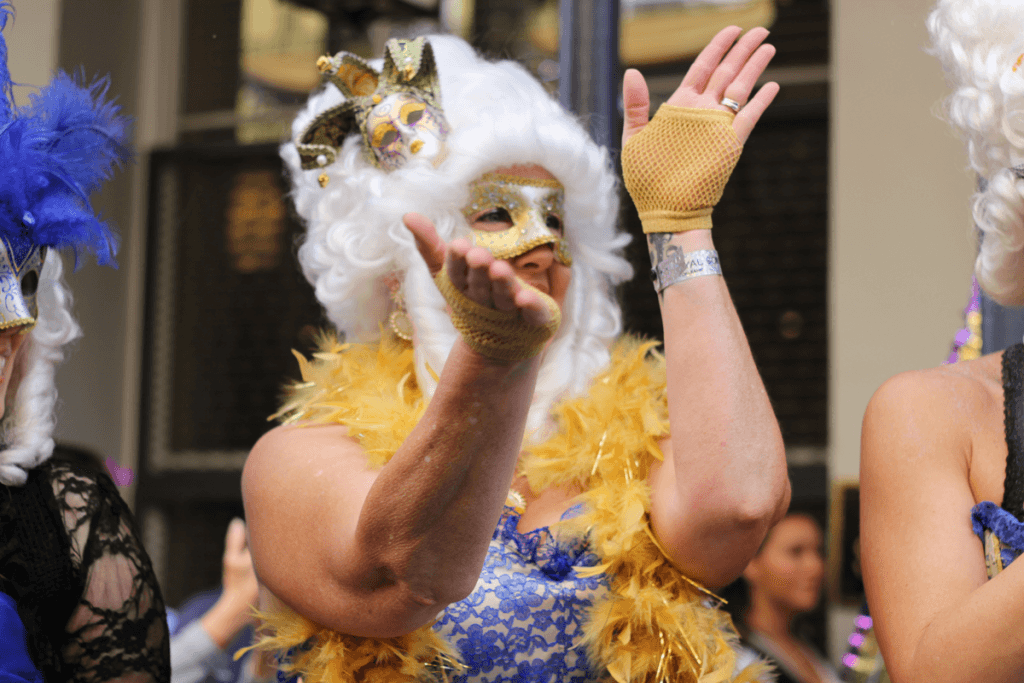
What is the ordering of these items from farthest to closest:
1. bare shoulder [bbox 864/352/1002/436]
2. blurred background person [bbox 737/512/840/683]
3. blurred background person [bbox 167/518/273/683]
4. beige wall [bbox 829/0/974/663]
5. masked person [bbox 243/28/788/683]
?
1. blurred background person [bbox 737/512/840/683]
2. beige wall [bbox 829/0/974/663]
3. blurred background person [bbox 167/518/273/683]
4. bare shoulder [bbox 864/352/1002/436]
5. masked person [bbox 243/28/788/683]

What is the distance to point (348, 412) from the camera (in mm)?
1601

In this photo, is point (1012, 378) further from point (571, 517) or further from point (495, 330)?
point (495, 330)

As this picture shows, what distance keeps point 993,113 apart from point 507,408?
0.70 m

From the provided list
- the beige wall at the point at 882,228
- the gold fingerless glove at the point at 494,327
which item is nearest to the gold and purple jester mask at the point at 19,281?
the gold fingerless glove at the point at 494,327

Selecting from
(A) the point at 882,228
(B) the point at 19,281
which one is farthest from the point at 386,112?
(A) the point at 882,228

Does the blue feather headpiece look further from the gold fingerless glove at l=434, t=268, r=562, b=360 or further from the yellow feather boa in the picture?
the gold fingerless glove at l=434, t=268, r=562, b=360

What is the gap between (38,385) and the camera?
1.57 m

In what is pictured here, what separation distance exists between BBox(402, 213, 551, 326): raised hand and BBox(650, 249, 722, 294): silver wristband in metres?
0.45

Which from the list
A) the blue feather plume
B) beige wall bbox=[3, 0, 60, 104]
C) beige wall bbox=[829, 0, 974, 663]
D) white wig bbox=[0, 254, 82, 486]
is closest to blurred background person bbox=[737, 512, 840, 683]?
beige wall bbox=[829, 0, 974, 663]

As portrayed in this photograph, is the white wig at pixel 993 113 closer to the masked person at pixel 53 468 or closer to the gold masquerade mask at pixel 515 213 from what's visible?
the gold masquerade mask at pixel 515 213

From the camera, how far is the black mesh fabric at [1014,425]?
1.26m

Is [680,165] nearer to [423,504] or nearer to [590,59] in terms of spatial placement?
[423,504]

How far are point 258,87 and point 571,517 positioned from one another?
11.2 feet

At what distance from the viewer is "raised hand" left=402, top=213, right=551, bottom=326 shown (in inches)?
37.4
